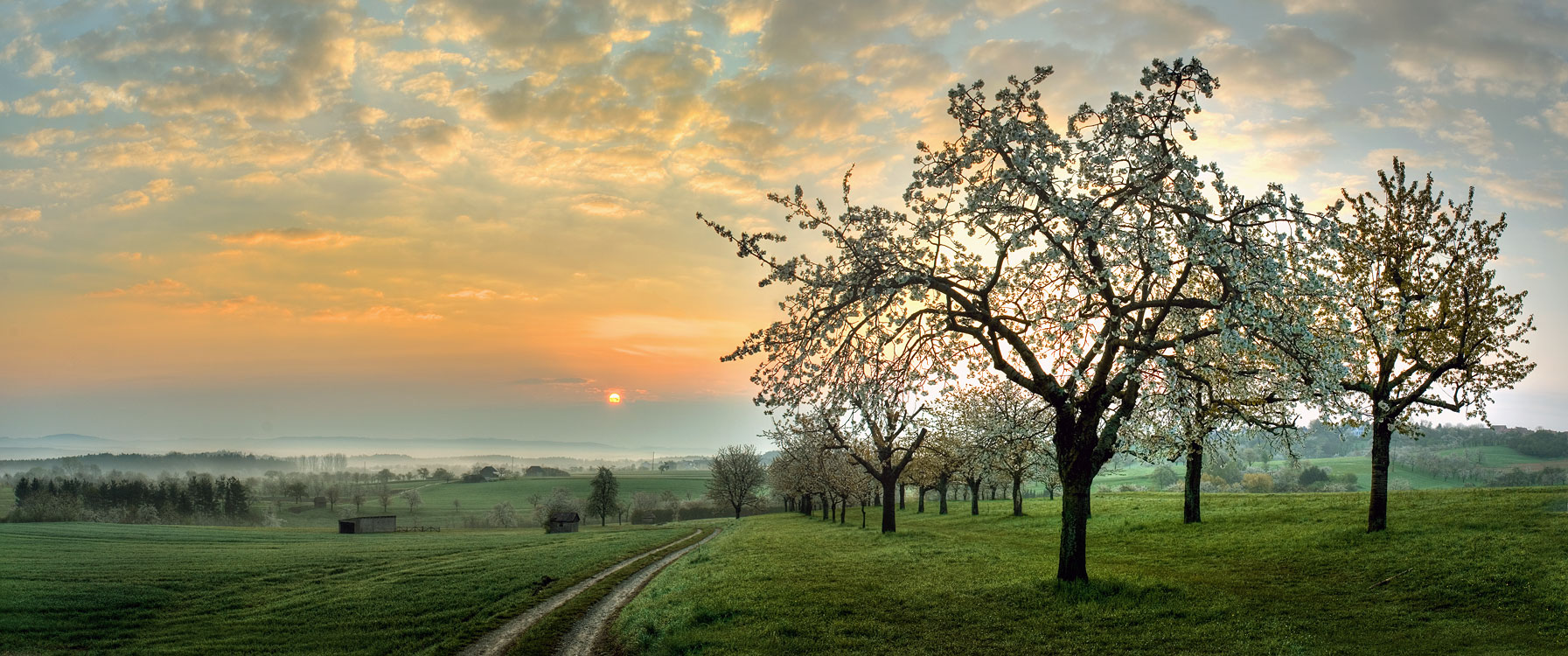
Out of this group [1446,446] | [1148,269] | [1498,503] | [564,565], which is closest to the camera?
[1148,269]

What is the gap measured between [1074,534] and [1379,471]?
16437 millimetres

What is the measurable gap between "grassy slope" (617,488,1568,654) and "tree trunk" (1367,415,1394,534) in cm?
59

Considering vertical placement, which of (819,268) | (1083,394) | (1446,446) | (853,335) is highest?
(819,268)

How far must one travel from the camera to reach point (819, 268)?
20641mm

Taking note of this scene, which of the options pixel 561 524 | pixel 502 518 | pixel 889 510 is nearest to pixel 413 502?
pixel 502 518

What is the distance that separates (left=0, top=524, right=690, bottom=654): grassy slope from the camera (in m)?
25.8

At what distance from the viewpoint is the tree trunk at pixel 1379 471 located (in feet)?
91.8

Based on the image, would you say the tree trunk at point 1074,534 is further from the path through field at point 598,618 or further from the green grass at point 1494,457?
the green grass at point 1494,457

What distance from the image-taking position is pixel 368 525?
104562 millimetres

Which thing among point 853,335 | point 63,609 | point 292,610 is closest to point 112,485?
point 63,609

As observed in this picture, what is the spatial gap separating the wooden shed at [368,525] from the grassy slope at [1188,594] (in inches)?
3570

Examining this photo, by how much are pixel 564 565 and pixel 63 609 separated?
2142 cm

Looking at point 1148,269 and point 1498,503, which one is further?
point 1498,503

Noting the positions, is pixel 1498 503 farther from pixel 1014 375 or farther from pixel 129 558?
pixel 129 558
